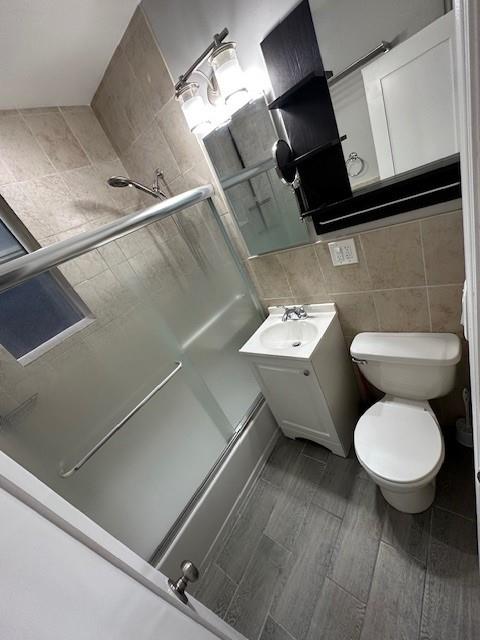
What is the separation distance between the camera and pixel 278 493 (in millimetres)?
1469

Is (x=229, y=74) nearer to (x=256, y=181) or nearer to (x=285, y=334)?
(x=256, y=181)

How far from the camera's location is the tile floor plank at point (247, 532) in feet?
4.12

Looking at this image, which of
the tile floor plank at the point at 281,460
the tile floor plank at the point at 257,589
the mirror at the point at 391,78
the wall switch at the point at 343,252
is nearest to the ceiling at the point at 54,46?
the mirror at the point at 391,78

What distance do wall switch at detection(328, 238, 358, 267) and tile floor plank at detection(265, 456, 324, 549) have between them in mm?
1215

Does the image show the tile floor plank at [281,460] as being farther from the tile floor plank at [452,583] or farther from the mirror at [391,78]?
the mirror at [391,78]

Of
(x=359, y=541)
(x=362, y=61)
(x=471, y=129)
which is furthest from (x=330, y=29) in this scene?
(x=359, y=541)

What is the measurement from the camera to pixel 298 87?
0.97 m

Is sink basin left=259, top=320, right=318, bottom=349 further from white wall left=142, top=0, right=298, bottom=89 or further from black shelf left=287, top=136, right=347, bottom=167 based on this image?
white wall left=142, top=0, right=298, bottom=89

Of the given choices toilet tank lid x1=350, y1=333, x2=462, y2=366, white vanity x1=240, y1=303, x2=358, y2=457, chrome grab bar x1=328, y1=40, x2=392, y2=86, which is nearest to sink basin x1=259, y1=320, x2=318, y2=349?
white vanity x1=240, y1=303, x2=358, y2=457

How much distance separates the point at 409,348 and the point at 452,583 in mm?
906

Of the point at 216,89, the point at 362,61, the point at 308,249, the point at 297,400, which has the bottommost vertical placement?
the point at 297,400

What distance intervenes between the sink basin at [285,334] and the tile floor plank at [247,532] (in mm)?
877

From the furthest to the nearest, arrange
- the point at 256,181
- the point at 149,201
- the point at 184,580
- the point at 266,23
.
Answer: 1. the point at 149,201
2. the point at 256,181
3. the point at 266,23
4. the point at 184,580

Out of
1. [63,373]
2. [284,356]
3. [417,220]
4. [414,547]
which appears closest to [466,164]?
[417,220]
